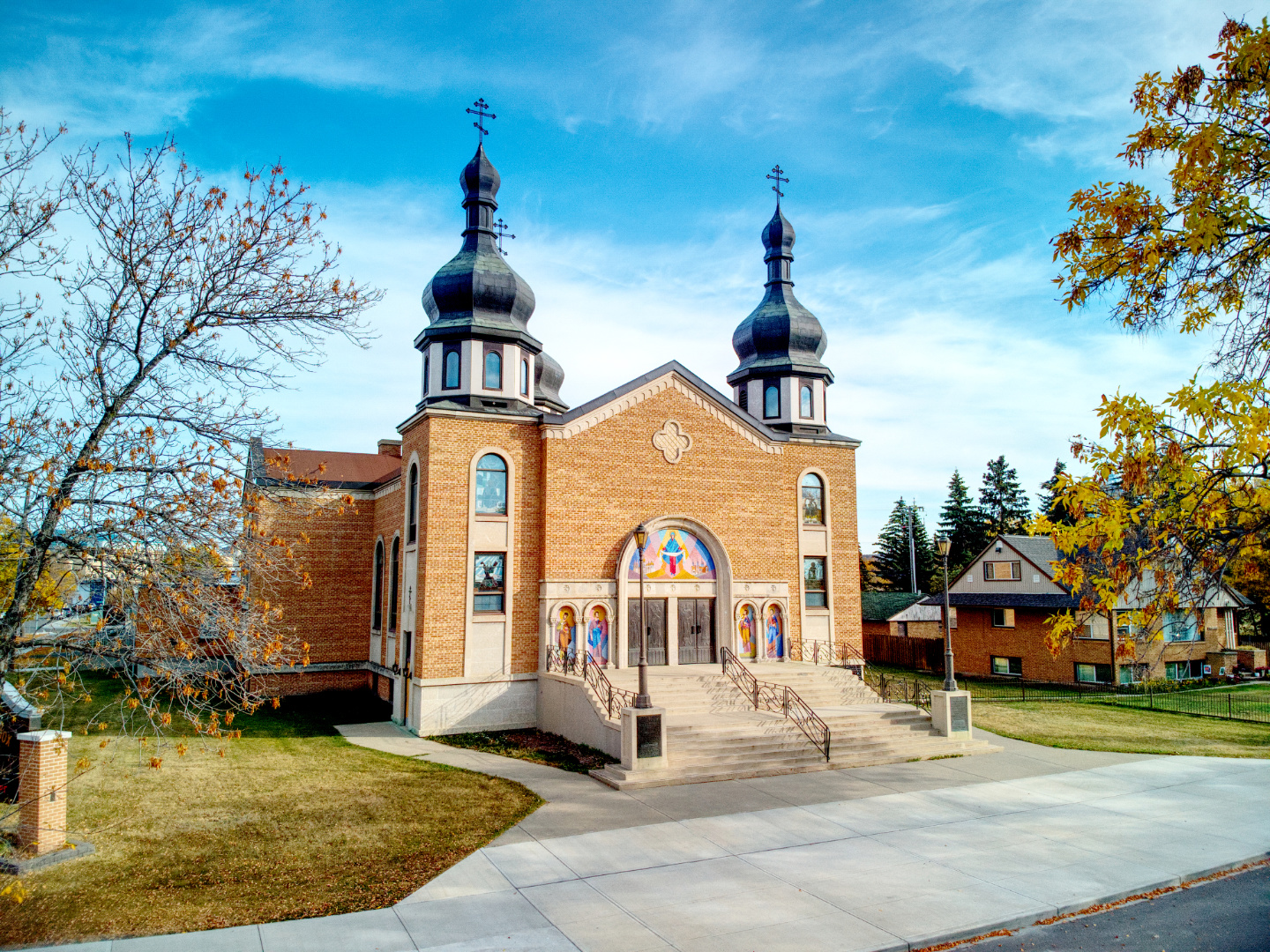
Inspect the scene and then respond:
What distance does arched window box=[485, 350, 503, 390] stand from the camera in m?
21.9

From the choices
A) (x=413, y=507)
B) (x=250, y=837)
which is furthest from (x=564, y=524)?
(x=250, y=837)

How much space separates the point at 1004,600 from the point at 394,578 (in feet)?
78.5

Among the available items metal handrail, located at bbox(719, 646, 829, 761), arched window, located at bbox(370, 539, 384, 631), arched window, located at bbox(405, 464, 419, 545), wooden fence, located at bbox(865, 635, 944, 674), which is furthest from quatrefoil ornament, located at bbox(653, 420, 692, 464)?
wooden fence, located at bbox(865, 635, 944, 674)

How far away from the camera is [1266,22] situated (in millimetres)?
6816

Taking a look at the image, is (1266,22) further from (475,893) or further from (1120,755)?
(1120,755)

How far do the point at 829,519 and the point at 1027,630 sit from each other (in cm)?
1349

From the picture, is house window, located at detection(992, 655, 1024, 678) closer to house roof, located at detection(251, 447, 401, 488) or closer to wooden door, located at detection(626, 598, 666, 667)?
wooden door, located at detection(626, 598, 666, 667)

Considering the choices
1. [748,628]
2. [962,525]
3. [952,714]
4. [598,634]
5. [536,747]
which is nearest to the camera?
[536,747]

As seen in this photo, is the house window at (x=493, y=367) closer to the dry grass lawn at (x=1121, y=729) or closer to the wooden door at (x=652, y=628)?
the wooden door at (x=652, y=628)

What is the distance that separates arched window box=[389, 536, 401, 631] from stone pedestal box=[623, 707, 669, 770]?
34.4 feet

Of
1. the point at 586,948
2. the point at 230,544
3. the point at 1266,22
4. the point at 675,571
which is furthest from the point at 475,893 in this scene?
the point at 675,571

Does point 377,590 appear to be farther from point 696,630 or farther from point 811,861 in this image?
point 811,861

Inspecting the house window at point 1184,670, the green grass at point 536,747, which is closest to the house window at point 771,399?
the green grass at point 536,747

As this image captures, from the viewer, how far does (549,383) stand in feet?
104
